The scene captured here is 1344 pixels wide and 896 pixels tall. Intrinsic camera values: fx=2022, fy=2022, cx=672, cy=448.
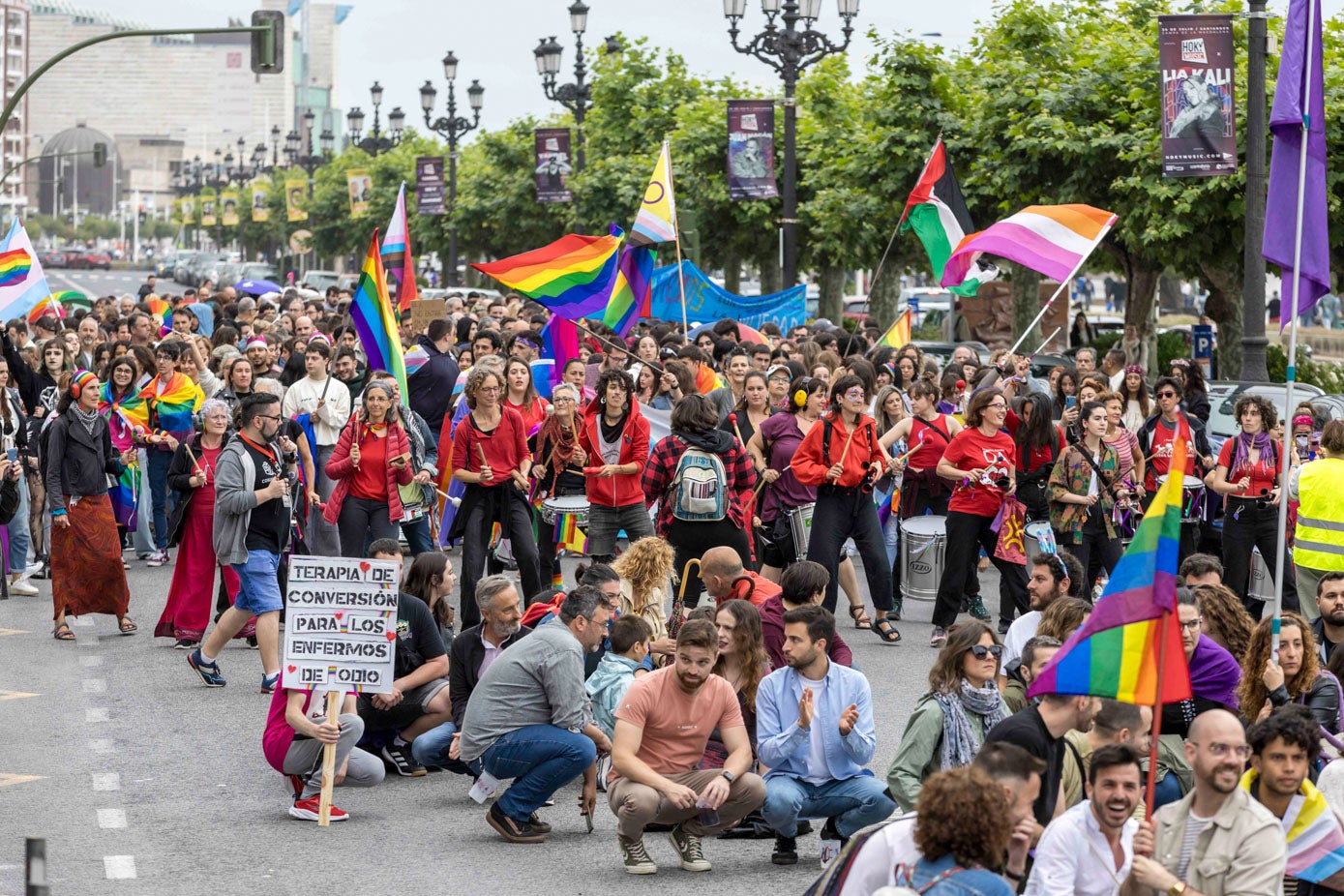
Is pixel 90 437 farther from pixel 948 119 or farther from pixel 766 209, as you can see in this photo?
pixel 766 209

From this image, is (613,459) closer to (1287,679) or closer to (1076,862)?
(1287,679)

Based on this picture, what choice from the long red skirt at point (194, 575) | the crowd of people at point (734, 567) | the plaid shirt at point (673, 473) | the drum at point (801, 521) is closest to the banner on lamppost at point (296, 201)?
the crowd of people at point (734, 567)

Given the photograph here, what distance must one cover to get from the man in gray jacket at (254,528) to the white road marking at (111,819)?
238 cm

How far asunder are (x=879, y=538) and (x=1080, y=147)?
45.3ft

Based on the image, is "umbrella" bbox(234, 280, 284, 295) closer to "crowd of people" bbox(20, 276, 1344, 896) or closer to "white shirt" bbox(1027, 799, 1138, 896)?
"crowd of people" bbox(20, 276, 1344, 896)

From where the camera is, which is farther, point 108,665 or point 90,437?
point 90,437

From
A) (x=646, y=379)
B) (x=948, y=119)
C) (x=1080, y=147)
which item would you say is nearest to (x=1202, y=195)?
(x=1080, y=147)

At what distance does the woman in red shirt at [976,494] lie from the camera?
41.6ft

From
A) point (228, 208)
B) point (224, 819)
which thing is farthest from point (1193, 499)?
point (228, 208)

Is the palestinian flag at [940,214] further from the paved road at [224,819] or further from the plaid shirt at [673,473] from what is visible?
the paved road at [224,819]

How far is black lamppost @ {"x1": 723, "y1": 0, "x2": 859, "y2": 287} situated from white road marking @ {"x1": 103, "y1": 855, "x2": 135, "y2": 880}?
18.5 meters

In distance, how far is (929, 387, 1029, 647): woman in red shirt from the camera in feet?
41.6

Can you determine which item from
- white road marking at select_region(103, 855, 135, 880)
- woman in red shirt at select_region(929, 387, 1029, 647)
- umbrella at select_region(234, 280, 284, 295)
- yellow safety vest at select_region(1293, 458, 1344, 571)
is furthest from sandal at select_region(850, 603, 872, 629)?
umbrella at select_region(234, 280, 284, 295)

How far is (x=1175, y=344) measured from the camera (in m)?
31.9
